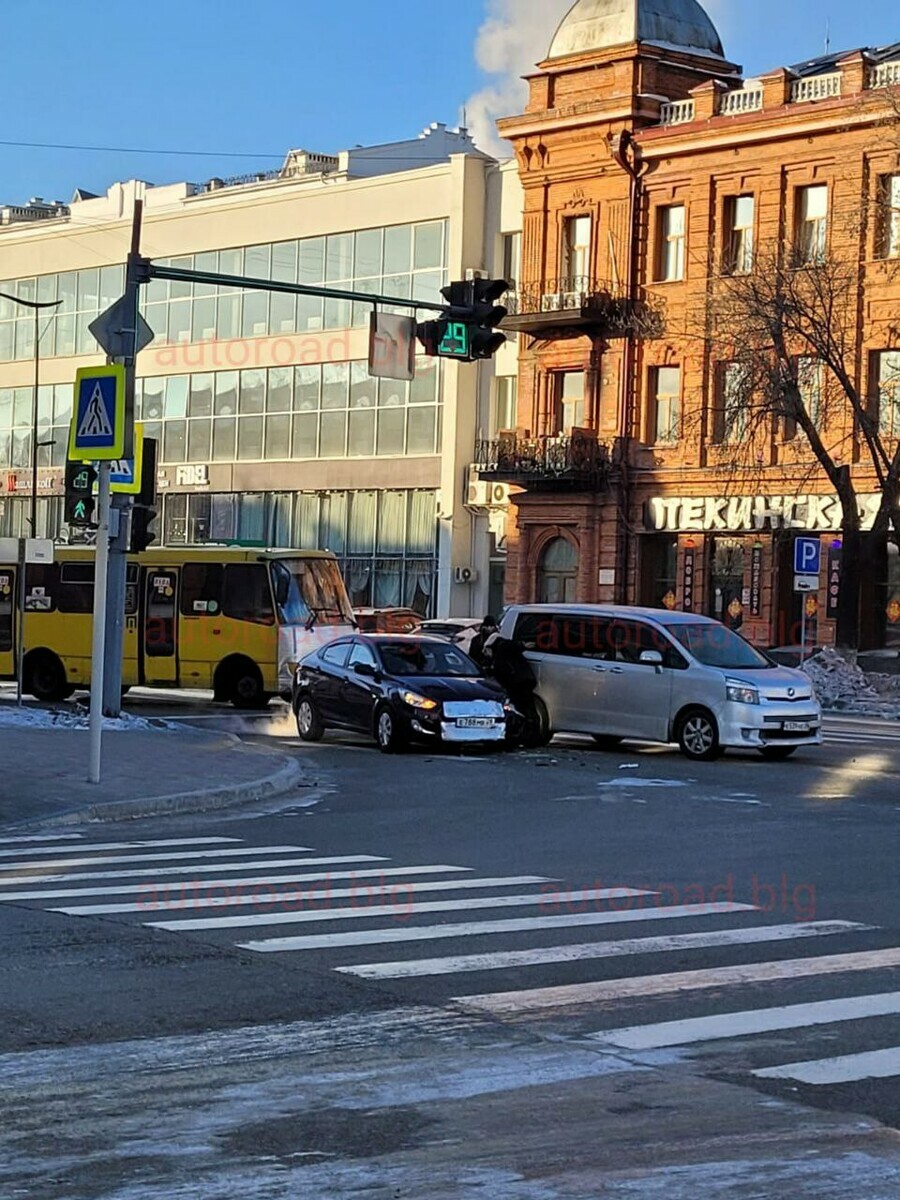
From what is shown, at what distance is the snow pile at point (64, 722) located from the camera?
86.3ft

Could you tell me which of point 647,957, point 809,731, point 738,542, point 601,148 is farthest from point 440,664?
point 601,148

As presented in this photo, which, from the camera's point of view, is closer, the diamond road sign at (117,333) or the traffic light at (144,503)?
the diamond road sign at (117,333)

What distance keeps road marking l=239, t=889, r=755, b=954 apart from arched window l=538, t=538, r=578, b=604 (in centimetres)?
4272

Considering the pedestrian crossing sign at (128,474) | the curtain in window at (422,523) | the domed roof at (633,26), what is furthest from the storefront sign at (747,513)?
the pedestrian crossing sign at (128,474)

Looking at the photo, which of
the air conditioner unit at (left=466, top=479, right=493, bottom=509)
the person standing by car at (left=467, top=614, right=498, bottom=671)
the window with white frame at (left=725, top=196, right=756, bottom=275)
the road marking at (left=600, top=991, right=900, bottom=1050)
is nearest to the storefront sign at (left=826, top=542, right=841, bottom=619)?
the window with white frame at (left=725, top=196, right=756, bottom=275)

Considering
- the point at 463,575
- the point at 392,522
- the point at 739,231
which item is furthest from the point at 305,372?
the point at 739,231

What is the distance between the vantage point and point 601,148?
54.1 m

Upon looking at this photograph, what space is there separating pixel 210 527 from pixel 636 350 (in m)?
18.0

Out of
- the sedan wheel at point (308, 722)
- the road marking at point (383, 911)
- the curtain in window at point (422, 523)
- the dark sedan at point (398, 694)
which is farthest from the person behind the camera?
the curtain in window at point (422, 523)

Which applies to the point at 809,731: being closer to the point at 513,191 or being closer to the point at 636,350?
the point at 636,350

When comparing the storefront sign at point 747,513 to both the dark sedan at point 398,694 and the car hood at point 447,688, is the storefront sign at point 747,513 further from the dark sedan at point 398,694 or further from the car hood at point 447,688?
the car hood at point 447,688

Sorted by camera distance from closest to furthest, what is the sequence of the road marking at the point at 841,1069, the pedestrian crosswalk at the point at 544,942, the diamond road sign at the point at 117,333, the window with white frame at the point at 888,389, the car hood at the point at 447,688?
the road marking at the point at 841,1069 < the pedestrian crosswalk at the point at 544,942 < the diamond road sign at the point at 117,333 < the car hood at the point at 447,688 < the window with white frame at the point at 888,389

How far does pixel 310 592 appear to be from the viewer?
34875 mm

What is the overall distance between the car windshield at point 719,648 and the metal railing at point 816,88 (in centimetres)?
2758
